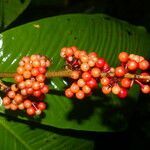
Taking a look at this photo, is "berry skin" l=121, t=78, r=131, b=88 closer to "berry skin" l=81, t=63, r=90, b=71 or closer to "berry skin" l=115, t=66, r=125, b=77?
"berry skin" l=115, t=66, r=125, b=77

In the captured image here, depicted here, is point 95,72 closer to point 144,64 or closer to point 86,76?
point 86,76

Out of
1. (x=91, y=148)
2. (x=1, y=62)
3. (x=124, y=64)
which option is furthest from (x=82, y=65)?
(x=91, y=148)

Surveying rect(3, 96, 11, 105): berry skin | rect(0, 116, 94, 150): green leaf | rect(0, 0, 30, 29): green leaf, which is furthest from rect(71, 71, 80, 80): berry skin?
rect(0, 0, 30, 29): green leaf

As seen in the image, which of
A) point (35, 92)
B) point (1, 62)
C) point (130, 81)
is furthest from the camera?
→ point (1, 62)

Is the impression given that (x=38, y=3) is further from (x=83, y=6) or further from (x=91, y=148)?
(x=91, y=148)

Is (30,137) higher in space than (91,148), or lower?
higher

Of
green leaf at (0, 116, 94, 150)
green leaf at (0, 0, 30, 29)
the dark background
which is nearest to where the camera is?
green leaf at (0, 116, 94, 150)
